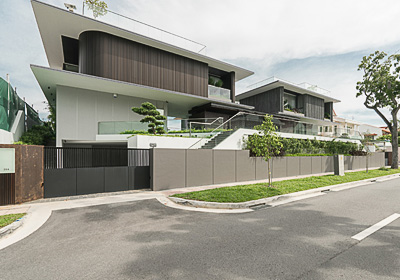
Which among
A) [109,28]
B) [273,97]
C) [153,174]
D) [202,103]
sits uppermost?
[109,28]

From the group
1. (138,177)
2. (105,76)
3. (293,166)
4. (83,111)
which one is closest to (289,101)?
(293,166)

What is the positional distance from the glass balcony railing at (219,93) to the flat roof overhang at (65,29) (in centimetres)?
289

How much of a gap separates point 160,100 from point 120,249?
663 inches

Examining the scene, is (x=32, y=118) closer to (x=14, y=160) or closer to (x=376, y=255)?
(x=14, y=160)

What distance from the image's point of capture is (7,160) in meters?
7.34

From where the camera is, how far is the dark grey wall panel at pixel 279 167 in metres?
15.5

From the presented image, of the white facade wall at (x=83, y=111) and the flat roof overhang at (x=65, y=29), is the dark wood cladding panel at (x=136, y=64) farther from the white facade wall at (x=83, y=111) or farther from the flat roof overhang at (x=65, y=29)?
the white facade wall at (x=83, y=111)

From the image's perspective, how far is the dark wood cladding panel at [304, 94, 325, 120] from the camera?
1215 inches

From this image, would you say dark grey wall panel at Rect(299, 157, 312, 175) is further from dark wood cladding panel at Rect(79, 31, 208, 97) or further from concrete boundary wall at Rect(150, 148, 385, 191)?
dark wood cladding panel at Rect(79, 31, 208, 97)

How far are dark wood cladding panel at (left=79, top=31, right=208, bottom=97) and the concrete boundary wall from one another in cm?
921

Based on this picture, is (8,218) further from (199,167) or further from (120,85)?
(120,85)

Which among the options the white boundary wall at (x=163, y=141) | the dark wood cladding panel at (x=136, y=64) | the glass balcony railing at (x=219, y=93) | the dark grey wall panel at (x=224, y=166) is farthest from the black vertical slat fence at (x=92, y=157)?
the glass balcony railing at (x=219, y=93)

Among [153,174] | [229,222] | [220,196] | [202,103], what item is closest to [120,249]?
[229,222]

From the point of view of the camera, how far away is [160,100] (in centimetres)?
1966
